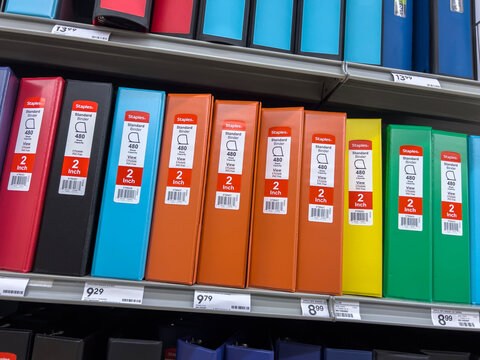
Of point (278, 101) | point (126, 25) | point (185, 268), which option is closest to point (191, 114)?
point (126, 25)

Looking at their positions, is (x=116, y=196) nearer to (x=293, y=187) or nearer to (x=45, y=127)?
(x=45, y=127)

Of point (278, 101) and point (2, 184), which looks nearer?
point (2, 184)

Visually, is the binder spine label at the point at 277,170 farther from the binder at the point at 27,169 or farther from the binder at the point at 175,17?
the binder at the point at 27,169

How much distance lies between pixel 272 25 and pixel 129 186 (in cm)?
54

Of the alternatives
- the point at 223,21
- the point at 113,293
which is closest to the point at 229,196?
the point at 113,293

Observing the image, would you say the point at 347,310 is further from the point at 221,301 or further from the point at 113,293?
the point at 113,293

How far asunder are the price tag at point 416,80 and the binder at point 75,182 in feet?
2.39

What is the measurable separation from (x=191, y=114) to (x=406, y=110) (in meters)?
0.77

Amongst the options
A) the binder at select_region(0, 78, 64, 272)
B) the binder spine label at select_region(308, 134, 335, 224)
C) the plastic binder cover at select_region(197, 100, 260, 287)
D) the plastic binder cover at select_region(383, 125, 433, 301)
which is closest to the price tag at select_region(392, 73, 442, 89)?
the plastic binder cover at select_region(383, 125, 433, 301)

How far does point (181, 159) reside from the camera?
30.4 inches

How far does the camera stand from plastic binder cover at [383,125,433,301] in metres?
0.78

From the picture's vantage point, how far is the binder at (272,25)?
0.82 metres

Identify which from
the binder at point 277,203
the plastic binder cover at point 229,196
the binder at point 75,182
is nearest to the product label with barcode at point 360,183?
the binder at point 277,203

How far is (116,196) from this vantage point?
75 centimetres
